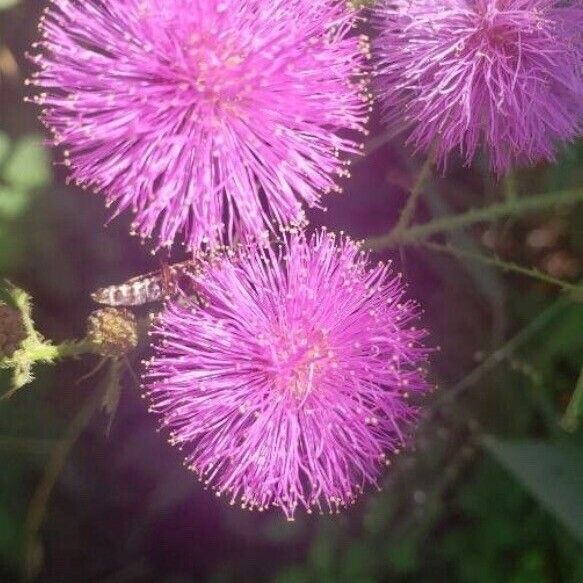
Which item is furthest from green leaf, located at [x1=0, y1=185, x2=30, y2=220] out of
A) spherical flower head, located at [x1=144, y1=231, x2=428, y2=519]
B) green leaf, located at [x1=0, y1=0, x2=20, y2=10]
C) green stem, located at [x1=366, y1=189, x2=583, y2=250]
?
green stem, located at [x1=366, y1=189, x2=583, y2=250]

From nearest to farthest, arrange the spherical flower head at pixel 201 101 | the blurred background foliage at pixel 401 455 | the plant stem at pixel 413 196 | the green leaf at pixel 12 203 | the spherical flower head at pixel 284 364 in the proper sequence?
1. the spherical flower head at pixel 201 101
2. the spherical flower head at pixel 284 364
3. the plant stem at pixel 413 196
4. the green leaf at pixel 12 203
5. the blurred background foliage at pixel 401 455

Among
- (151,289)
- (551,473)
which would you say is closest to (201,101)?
(151,289)

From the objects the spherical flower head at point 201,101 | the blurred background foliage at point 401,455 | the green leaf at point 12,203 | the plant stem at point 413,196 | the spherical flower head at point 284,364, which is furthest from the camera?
the blurred background foliage at point 401,455

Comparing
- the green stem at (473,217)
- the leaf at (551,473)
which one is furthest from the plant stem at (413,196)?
the leaf at (551,473)

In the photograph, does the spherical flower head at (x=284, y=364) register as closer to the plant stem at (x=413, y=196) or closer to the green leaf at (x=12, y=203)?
the plant stem at (x=413, y=196)

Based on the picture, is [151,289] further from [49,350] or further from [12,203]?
[12,203]

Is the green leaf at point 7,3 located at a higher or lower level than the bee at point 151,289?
higher
